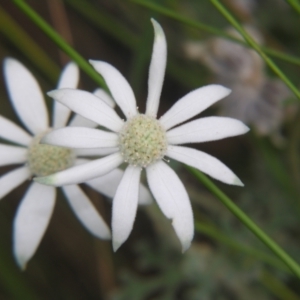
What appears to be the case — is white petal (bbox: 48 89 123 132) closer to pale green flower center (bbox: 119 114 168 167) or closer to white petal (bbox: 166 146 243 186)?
pale green flower center (bbox: 119 114 168 167)

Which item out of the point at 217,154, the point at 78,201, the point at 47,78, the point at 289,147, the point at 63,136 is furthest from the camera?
the point at 217,154

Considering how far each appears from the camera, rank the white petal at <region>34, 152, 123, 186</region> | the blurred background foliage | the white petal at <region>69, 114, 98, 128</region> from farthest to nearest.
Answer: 1. the blurred background foliage
2. the white petal at <region>69, 114, 98, 128</region>
3. the white petal at <region>34, 152, 123, 186</region>

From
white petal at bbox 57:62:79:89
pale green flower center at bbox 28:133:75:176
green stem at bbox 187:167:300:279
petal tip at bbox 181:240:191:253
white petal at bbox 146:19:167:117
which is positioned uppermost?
white petal at bbox 57:62:79:89

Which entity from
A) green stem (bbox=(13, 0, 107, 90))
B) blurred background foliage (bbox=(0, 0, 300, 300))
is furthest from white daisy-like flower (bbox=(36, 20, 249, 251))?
blurred background foliage (bbox=(0, 0, 300, 300))

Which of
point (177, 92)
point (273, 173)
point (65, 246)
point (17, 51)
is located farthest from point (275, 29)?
point (65, 246)

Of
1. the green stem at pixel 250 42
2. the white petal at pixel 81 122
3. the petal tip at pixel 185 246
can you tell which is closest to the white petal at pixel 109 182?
the white petal at pixel 81 122

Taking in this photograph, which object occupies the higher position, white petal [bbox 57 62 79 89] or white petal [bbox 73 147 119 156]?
white petal [bbox 57 62 79 89]

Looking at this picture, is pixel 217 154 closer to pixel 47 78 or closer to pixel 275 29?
pixel 275 29
